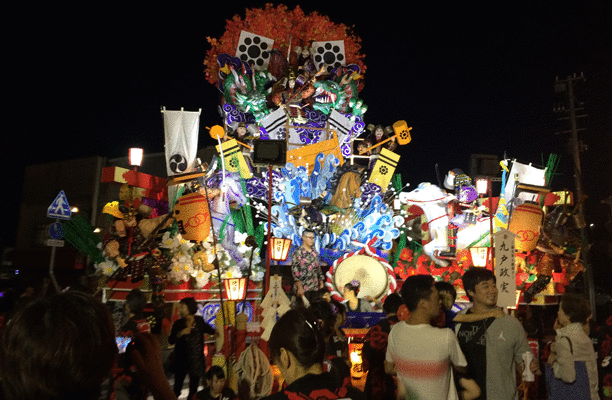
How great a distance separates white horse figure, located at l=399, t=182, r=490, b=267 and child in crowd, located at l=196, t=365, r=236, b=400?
11449mm

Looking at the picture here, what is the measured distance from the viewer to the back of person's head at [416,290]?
135 inches

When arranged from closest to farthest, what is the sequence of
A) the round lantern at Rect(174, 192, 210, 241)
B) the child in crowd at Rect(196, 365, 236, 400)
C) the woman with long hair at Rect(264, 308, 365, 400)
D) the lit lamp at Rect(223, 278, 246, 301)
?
the woman with long hair at Rect(264, 308, 365, 400)
the child in crowd at Rect(196, 365, 236, 400)
the lit lamp at Rect(223, 278, 246, 301)
the round lantern at Rect(174, 192, 210, 241)

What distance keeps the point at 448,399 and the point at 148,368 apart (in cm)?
217

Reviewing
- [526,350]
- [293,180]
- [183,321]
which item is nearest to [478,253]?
[293,180]

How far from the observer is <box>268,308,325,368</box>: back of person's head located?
2469 mm

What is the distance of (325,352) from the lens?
13.4 ft

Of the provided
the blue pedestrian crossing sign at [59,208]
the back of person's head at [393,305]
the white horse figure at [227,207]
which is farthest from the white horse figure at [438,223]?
the back of person's head at [393,305]

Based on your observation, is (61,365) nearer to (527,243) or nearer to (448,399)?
(448,399)

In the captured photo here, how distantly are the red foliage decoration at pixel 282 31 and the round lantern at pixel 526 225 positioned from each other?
7265 millimetres

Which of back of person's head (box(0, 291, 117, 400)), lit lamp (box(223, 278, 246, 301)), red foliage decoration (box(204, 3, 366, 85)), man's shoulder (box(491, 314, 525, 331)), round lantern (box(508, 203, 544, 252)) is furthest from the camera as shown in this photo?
red foliage decoration (box(204, 3, 366, 85))

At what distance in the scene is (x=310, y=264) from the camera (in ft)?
41.8

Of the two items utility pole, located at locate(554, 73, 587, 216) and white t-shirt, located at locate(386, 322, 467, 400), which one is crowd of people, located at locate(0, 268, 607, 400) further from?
utility pole, located at locate(554, 73, 587, 216)

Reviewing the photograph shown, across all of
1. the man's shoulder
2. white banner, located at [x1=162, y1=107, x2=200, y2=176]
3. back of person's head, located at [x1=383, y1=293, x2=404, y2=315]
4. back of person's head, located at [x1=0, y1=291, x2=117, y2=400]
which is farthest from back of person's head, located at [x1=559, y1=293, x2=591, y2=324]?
white banner, located at [x1=162, y1=107, x2=200, y2=176]

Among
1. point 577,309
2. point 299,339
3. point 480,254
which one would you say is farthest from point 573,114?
point 299,339
